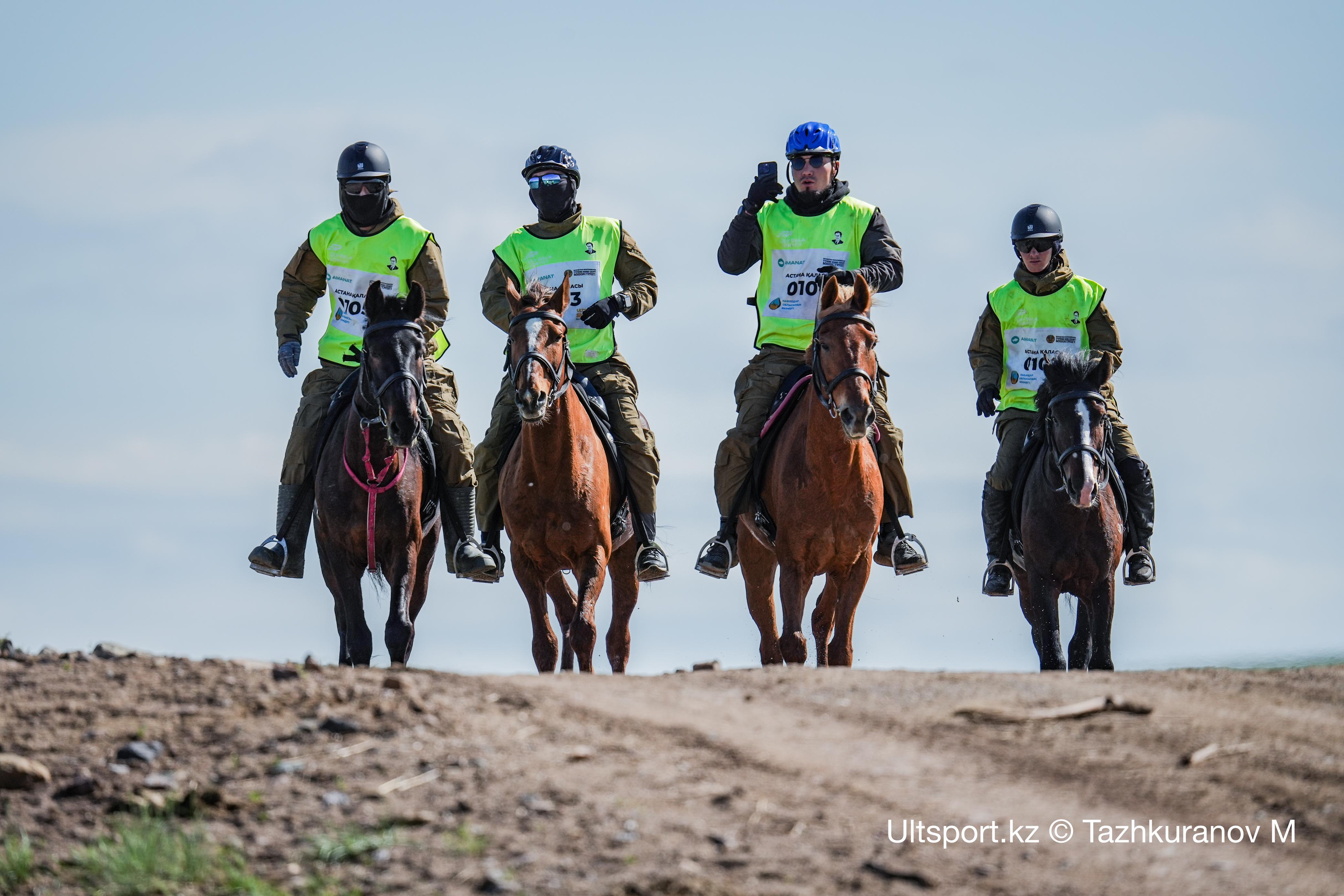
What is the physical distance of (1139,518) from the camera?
46.9 ft

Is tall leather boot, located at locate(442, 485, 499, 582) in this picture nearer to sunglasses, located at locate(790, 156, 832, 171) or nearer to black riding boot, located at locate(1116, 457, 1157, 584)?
sunglasses, located at locate(790, 156, 832, 171)

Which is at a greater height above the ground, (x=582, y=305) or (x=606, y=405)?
(x=582, y=305)

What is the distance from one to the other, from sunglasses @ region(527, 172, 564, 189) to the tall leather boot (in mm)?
2609

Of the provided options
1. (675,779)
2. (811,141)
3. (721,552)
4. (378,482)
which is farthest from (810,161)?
(675,779)

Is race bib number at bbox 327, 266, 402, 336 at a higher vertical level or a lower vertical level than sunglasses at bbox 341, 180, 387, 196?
lower

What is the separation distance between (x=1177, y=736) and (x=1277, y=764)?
1.61 feet

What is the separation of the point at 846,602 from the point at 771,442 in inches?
55.2

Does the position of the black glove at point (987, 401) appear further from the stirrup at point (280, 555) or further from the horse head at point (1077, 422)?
the stirrup at point (280, 555)

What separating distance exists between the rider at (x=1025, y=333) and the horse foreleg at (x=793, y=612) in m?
2.60

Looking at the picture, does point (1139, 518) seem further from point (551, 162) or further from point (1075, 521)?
point (551, 162)

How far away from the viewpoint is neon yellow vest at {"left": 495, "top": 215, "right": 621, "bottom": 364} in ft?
46.4

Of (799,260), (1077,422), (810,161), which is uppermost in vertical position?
(810,161)

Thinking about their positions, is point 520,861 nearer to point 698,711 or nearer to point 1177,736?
point 698,711

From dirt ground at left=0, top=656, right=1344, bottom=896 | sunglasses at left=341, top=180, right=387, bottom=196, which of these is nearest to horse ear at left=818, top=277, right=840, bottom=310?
sunglasses at left=341, top=180, right=387, bottom=196
